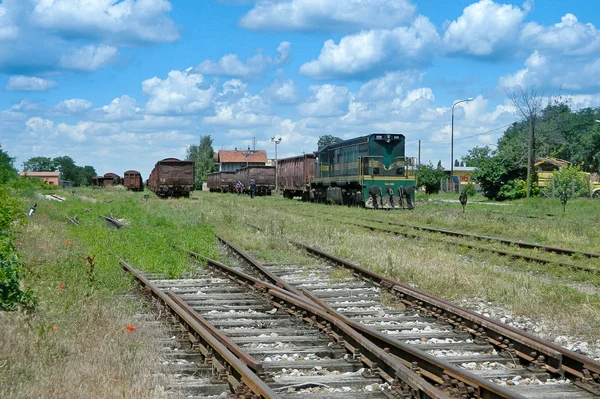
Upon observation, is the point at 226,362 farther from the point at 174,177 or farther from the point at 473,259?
the point at 174,177

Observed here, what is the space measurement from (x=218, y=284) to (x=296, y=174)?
122ft

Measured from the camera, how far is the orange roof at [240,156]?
463ft

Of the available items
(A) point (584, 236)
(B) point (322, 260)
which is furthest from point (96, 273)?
(A) point (584, 236)

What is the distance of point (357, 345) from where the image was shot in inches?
265

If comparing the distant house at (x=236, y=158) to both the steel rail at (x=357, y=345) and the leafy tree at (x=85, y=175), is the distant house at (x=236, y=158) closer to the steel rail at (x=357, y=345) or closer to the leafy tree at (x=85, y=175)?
the leafy tree at (x=85, y=175)

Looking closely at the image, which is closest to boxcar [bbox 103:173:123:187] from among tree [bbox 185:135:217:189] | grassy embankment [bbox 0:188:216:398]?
tree [bbox 185:135:217:189]

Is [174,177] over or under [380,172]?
under

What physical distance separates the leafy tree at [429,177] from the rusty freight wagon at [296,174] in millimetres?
15147

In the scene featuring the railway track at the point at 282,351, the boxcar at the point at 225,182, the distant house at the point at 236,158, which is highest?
the distant house at the point at 236,158

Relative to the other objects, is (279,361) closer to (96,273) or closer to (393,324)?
(393,324)

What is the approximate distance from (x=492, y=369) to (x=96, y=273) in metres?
6.78

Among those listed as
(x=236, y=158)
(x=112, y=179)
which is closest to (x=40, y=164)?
(x=236, y=158)

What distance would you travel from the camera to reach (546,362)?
6270 mm

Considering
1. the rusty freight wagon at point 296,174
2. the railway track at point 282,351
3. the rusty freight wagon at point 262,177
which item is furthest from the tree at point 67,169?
the railway track at point 282,351
